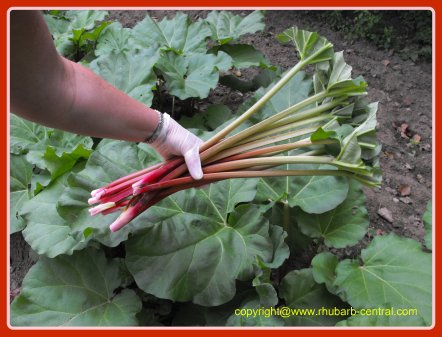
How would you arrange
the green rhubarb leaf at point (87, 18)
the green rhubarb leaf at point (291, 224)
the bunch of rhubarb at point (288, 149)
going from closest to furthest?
the bunch of rhubarb at point (288, 149) < the green rhubarb leaf at point (291, 224) < the green rhubarb leaf at point (87, 18)

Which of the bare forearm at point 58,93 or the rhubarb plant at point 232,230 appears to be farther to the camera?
the rhubarb plant at point 232,230

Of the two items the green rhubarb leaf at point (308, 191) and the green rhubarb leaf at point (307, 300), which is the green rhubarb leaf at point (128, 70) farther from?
the green rhubarb leaf at point (307, 300)

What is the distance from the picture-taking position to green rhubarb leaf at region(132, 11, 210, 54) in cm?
265

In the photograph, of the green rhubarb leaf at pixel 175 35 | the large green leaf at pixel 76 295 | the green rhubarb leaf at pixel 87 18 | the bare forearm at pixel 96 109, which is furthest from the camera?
the green rhubarb leaf at pixel 87 18

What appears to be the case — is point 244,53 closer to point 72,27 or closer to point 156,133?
point 72,27

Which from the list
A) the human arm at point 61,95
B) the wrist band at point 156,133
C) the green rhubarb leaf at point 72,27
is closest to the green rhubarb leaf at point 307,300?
the human arm at point 61,95

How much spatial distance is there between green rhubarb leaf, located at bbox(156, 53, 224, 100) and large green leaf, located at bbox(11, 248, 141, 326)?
3.13ft

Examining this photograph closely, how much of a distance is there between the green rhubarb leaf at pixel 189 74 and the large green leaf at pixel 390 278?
3.63 feet

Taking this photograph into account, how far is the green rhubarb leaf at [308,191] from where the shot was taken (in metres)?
1.78

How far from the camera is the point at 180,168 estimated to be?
166cm

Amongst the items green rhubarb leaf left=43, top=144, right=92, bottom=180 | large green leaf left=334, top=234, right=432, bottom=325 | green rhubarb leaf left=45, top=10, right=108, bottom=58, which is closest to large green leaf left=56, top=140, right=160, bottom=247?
green rhubarb leaf left=43, top=144, right=92, bottom=180

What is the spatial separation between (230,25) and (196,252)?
67.0 inches

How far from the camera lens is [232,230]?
5.57 ft

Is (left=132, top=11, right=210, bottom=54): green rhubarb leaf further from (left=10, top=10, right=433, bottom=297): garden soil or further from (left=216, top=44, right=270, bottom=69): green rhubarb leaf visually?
(left=10, top=10, right=433, bottom=297): garden soil
